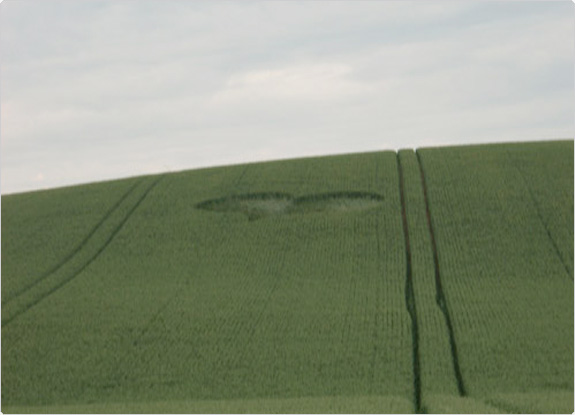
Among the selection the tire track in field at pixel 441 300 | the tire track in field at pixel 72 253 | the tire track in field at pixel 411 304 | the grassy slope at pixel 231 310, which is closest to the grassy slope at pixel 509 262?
the tire track in field at pixel 441 300

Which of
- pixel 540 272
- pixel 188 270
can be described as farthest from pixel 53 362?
pixel 540 272

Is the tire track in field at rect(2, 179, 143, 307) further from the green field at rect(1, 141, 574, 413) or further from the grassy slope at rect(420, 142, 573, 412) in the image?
the grassy slope at rect(420, 142, 573, 412)

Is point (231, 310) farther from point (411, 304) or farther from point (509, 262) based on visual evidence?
point (509, 262)

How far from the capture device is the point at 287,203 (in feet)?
125

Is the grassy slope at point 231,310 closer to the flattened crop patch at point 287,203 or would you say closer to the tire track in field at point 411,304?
the tire track in field at point 411,304

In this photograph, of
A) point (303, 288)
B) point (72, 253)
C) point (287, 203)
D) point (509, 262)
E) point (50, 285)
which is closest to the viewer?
point (303, 288)

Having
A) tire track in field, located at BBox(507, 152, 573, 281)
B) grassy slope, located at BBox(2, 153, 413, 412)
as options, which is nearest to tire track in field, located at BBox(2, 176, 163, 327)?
grassy slope, located at BBox(2, 153, 413, 412)

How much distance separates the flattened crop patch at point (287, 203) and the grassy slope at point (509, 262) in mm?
2495

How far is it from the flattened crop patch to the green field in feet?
0.28

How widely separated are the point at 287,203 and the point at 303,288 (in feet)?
28.0

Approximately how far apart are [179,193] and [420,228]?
35.7ft

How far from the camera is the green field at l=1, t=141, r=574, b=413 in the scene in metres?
22.5

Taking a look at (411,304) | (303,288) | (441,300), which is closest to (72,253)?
(303,288)

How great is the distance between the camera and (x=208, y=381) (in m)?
23.2
